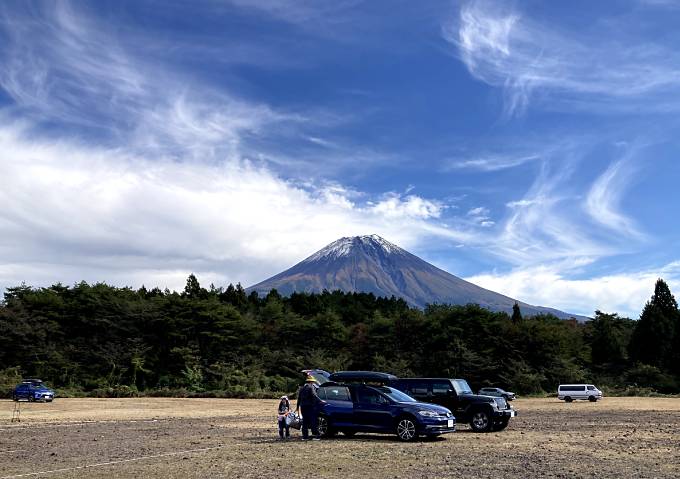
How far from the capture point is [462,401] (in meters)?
19.1

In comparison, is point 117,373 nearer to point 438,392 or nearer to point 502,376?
point 502,376

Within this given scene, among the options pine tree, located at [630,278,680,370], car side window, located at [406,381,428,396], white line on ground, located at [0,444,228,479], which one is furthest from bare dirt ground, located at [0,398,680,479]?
pine tree, located at [630,278,680,370]

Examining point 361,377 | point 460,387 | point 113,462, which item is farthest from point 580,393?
point 113,462

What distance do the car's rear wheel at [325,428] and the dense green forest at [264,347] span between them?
32947 millimetres

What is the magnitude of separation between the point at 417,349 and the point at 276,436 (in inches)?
1620

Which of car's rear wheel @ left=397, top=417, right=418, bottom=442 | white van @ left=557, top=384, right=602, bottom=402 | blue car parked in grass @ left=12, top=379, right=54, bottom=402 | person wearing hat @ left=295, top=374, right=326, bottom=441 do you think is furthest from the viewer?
white van @ left=557, top=384, right=602, bottom=402

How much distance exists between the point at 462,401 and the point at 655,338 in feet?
162

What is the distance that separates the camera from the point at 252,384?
171 ft

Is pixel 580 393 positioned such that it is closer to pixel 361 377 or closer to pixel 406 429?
pixel 361 377

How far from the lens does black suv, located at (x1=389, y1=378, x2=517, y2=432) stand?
18578 millimetres

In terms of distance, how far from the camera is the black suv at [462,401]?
61.0 ft

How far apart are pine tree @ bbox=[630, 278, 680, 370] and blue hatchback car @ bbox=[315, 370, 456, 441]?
50423 mm

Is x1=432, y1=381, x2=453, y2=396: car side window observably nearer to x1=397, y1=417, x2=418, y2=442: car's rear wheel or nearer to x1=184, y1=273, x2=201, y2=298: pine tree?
x1=397, y1=417, x2=418, y2=442: car's rear wheel

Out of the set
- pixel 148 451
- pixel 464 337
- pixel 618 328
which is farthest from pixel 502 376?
pixel 148 451
